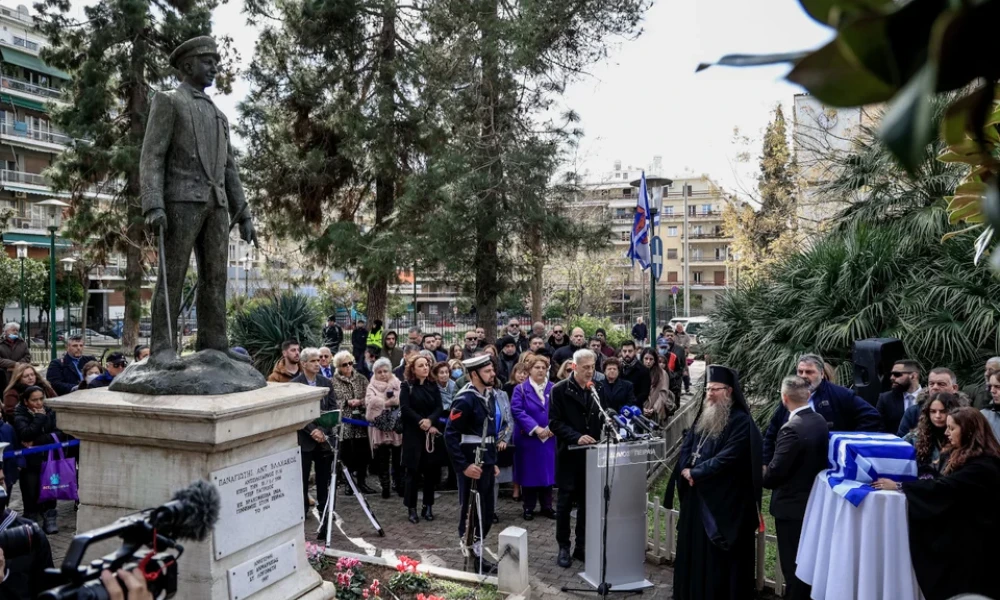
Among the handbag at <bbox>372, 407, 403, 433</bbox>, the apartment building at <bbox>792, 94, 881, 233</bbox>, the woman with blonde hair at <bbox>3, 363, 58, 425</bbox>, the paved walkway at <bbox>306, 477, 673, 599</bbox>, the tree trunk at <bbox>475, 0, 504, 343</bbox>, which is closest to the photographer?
the paved walkway at <bbox>306, 477, 673, 599</bbox>

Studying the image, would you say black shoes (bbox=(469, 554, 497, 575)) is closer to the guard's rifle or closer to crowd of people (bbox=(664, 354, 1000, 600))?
the guard's rifle

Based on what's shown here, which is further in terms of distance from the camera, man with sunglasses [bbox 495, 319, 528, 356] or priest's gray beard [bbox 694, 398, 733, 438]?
man with sunglasses [bbox 495, 319, 528, 356]

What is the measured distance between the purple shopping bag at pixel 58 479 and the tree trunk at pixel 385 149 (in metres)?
8.15

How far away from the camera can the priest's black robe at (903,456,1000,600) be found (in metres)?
4.44

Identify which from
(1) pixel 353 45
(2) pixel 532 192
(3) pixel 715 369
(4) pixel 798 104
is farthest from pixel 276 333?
(4) pixel 798 104

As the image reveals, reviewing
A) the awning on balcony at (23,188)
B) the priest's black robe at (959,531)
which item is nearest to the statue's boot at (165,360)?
the priest's black robe at (959,531)

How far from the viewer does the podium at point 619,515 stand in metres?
6.23

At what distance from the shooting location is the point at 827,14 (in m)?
0.64

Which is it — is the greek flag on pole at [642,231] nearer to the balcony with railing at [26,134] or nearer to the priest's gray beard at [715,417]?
the priest's gray beard at [715,417]

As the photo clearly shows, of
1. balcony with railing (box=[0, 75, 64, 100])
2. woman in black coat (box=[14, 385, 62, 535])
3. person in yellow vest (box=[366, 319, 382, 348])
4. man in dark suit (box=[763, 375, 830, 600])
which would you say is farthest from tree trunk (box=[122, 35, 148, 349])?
balcony with railing (box=[0, 75, 64, 100])

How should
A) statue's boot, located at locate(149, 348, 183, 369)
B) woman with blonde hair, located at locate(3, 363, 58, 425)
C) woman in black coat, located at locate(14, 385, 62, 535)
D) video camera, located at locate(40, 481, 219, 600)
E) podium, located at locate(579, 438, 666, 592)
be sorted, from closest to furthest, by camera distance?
1. video camera, located at locate(40, 481, 219, 600)
2. statue's boot, located at locate(149, 348, 183, 369)
3. podium, located at locate(579, 438, 666, 592)
4. woman in black coat, located at locate(14, 385, 62, 535)
5. woman with blonde hair, located at locate(3, 363, 58, 425)

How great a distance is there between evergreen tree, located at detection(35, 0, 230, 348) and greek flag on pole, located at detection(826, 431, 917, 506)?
17397mm

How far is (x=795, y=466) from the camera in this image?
211 inches

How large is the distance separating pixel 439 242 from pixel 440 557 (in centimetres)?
820
